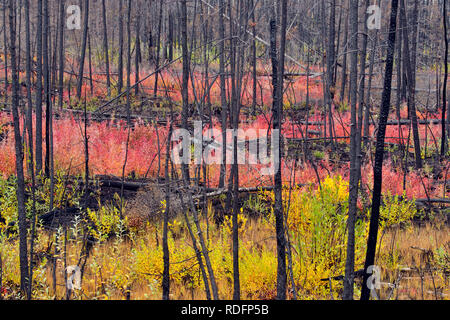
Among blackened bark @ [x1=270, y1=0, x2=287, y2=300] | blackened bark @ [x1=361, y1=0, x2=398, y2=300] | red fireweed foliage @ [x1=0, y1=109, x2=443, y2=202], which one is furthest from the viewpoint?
red fireweed foliage @ [x1=0, y1=109, x2=443, y2=202]

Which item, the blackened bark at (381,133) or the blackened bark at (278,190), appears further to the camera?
the blackened bark at (278,190)

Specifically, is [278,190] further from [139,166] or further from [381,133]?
[139,166]

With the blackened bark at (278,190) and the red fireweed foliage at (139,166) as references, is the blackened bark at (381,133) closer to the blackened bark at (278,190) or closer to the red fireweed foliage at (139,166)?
the blackened bark at (278,190)

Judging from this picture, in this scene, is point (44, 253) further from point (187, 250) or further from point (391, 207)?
point (391, 207)

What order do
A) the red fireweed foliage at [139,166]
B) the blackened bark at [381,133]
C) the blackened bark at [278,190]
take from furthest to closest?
1. the red fireweed foliage at [139,166]
2. the blackened bark at [278,190]
3. the blackened bark at [381,133]

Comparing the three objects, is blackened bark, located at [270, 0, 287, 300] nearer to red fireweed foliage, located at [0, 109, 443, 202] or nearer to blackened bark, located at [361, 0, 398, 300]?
blackened bark, located at [361, 0, 398, 300]

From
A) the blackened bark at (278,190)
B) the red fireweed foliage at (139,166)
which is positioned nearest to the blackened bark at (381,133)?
the blackened bark at (278,190)

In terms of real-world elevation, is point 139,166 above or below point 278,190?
below

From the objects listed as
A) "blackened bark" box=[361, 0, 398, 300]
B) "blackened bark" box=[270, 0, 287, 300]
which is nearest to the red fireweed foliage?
"blackened bark" box=[270, 0, 287, 300]

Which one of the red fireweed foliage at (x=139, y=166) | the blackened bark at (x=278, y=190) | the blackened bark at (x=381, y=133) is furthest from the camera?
the red fireweed foliage at (x=139, y=166)

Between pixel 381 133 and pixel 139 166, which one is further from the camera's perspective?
pixel 139 166

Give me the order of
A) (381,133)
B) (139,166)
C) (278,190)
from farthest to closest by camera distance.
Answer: (139,166) → (278,190) → (381,133)

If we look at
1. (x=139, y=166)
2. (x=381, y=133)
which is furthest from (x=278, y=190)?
(x=139, y=166)
